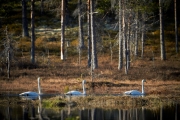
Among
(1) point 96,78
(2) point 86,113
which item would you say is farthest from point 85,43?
(2) point 86,113

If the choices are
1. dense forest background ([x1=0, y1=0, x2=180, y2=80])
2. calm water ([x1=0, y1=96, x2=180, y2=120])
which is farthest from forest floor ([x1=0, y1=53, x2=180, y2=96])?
calm water ([x1=0, y1=96, x2=180, y2=120])

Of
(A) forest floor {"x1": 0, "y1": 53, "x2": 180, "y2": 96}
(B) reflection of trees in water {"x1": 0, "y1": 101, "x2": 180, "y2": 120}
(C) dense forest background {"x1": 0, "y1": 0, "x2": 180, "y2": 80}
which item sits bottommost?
(B) reflection of trees in water {"x1": 0, "y1": 101, "x2": 180, "y2": 120}

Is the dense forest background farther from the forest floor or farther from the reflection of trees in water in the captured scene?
the reflection of trees in water

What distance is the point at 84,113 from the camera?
20375 mm

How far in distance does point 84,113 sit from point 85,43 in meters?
38.1

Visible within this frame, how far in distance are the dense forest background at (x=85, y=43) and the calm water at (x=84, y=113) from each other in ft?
39.1

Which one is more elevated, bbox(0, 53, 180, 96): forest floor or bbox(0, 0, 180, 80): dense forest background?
bbox(0, 0, 180, 80): dense forest background

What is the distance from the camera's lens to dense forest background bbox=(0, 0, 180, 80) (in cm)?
3800

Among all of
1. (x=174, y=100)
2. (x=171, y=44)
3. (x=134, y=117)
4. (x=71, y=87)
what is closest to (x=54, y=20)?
(x=171, y=44)

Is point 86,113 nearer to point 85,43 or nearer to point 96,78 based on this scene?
point 96,78

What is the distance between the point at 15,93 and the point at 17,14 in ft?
163

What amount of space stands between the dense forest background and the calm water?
11906 millimetres

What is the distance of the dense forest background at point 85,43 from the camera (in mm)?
38000

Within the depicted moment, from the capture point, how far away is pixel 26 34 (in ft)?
198
